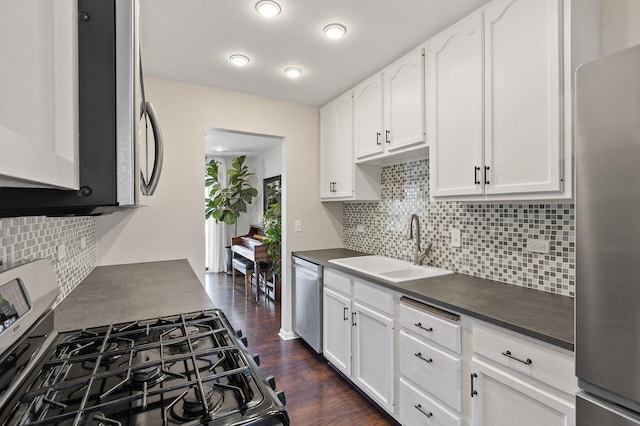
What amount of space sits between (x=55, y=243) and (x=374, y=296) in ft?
5.59

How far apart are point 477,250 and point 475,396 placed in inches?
36.2

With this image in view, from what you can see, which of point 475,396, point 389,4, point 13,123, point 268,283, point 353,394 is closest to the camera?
point 13,123

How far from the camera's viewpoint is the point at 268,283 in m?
4.83

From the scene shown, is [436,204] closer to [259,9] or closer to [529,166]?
[529,166]

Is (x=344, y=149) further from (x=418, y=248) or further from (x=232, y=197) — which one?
(x=232, y=197)

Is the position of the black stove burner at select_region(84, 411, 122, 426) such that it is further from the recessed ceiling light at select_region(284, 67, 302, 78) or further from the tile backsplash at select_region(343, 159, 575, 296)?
the recessed ceiling light at select_region(284, 67, 302, 78)

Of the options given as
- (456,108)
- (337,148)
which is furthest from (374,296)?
(337,148)

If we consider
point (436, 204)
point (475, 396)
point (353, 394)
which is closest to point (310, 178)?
point (436, 204)

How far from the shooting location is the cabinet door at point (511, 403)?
45.8 inches

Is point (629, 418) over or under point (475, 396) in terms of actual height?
over

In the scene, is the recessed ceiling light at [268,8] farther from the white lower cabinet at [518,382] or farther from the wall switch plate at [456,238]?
the white lower cabinet at [518,382]

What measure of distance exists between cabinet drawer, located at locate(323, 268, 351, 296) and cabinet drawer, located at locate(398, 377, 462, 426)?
2.34 feet

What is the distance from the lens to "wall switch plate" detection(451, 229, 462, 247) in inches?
86.1

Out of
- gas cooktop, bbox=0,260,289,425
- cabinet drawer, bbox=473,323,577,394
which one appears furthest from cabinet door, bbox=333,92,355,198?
gas cooktop, bbox=0,260,289,425
